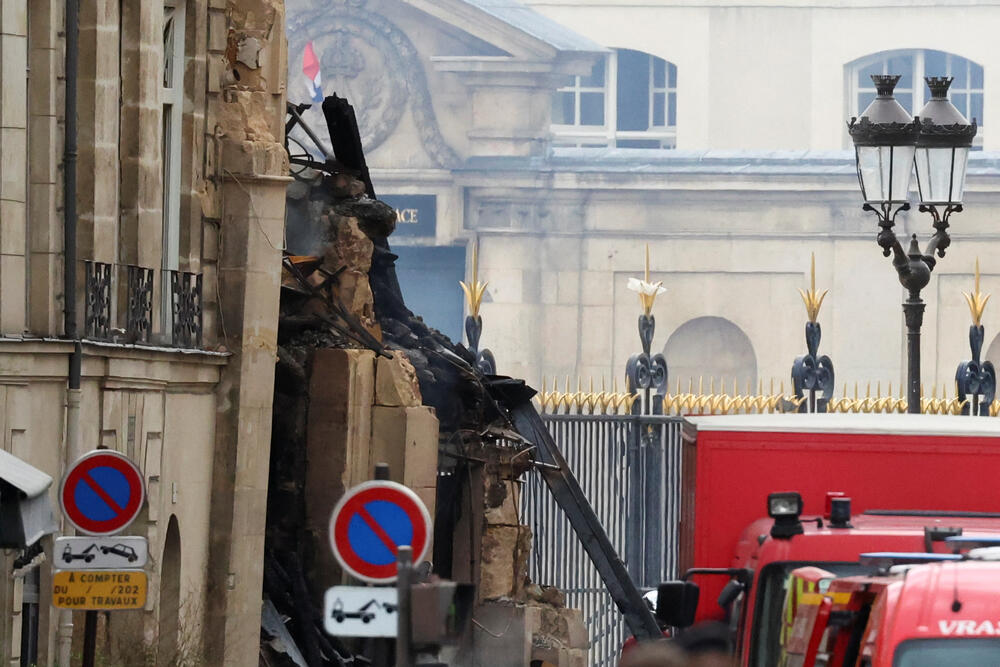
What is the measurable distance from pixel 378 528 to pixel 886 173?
8976 millimetres

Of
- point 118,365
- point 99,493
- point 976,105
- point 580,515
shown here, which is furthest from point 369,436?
point 976,105

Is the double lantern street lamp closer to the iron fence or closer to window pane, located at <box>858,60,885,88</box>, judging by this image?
the iron fence

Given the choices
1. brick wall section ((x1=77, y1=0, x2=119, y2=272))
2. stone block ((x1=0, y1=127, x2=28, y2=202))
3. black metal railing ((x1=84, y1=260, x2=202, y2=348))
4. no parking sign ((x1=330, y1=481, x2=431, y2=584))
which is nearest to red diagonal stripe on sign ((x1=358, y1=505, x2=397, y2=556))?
no parking sign ((x1=330, y1=481, x2=431, y2=584))

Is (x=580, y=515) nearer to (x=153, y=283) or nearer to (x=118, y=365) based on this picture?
(x=153, y=283)

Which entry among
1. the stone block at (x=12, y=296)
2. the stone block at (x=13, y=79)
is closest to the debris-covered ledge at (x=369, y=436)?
the stone block at (x=12, y=296)

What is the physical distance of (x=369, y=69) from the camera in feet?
156

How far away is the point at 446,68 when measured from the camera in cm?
4759

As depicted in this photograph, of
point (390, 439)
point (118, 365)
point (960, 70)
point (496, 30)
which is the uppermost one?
point (960, 70)

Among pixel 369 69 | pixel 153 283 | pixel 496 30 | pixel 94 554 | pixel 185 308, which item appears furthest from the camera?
pixel 496 30

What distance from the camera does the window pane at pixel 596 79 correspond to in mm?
56500

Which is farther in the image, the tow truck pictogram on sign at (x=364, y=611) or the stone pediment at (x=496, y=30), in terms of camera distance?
the stone pediment at (x=496, y=30)

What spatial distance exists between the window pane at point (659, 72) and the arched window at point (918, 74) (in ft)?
12.9

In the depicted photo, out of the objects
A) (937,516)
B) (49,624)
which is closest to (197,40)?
(49,624)

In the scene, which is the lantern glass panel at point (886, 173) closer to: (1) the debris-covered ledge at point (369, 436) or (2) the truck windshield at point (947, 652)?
(1) the debris-covered ledge at point (369, 436)
